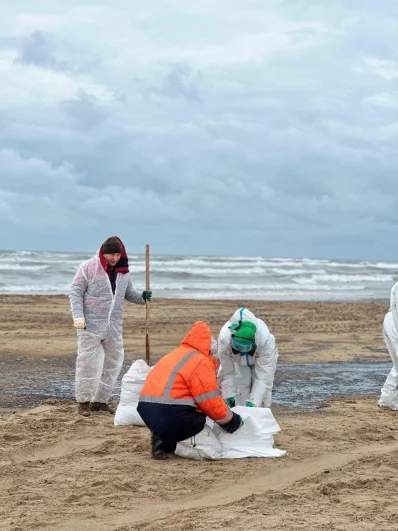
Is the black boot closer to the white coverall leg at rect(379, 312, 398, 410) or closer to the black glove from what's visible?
the black glove

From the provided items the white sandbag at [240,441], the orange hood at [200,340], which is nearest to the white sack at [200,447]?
the white sandbag at [240,441]

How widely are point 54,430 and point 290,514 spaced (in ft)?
10.1

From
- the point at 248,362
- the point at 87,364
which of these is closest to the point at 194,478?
the point at 248,362

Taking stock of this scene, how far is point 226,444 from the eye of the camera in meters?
6.68

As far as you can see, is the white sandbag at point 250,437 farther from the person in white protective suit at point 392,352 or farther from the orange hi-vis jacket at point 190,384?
the person in white protective suit at point 392,352

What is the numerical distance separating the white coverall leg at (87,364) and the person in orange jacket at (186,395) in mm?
1892

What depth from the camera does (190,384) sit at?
628cm

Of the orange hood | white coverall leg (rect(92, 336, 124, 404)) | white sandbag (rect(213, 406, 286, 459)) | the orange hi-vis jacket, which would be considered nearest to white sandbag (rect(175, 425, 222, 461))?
white sandbag (rect(213, 406, 286, 459))

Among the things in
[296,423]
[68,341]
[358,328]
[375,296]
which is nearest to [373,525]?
[296,423]

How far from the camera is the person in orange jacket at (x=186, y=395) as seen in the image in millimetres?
6273

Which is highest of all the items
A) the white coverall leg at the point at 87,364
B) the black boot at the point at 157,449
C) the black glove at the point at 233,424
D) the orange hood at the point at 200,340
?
the orange hood at the point at 200,340

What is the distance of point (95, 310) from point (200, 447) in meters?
2.29

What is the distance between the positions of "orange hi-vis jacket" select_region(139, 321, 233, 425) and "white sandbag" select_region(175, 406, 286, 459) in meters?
0.27

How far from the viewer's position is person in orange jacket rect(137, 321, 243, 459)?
20.6 feet
